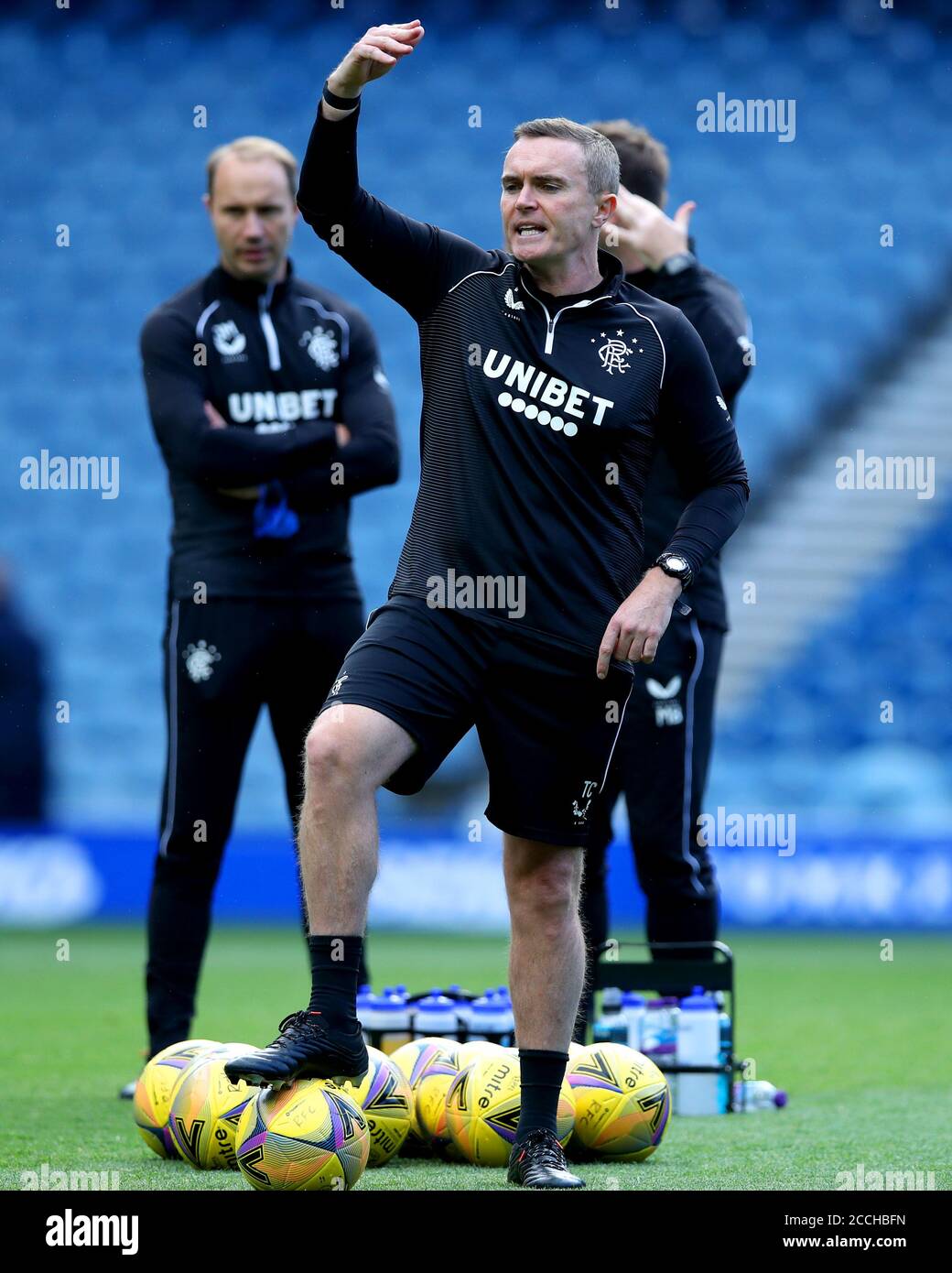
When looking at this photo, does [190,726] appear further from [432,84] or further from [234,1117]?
[432,84]

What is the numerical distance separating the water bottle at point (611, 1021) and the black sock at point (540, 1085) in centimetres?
153

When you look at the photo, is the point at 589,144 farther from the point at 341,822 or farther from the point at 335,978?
the point at 335,978

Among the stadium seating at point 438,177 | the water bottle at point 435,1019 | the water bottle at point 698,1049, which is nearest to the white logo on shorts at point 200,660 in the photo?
the water bottle at point 435,1019

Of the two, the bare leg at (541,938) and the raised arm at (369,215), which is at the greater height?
the raised arm at (369,215)

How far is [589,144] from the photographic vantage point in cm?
421

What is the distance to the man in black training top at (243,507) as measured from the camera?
229 inches

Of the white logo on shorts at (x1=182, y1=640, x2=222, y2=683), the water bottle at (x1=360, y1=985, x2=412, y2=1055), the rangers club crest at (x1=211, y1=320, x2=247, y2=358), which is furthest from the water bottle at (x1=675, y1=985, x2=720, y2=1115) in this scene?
the rangers club crest at (x1=211, y1=320, x2=247, y2=358)

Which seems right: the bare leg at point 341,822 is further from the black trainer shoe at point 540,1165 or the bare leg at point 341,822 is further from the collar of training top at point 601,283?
the collar of training top at point 601,283

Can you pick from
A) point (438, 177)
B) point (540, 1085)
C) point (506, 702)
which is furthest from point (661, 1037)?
point (438, 177)

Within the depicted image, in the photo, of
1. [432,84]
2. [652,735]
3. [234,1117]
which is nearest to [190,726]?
[652,735]

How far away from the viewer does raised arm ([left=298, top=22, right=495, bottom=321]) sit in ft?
12.8

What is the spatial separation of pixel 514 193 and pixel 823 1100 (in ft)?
9.80

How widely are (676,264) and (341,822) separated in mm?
2756

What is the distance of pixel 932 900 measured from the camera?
1111 cm
